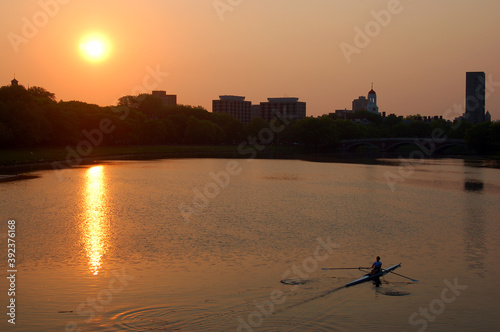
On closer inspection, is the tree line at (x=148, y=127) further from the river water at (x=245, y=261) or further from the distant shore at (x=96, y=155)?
the river water at (x=245, y=261)

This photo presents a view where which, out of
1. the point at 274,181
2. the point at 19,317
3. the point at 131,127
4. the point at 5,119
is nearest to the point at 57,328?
the point at 19,317

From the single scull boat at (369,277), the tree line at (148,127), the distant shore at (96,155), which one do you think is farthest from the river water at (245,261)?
the tree line at (148,127)

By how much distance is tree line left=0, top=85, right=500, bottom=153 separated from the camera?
3302 inches

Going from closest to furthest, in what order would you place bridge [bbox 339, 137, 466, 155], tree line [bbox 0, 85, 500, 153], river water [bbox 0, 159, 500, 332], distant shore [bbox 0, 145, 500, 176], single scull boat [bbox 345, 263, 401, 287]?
1. river water [bbox 0, 159, 500, 332]
2. single scull boat [bbox 345, 263, 401, 287]
3. distant shore [bbox 0, 145, 500, 176]
4. tree line [bbox 0, 85, 500, 153]
5. bridge [bbox 339, 137, 466, 155]

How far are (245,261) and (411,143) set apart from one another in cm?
12387

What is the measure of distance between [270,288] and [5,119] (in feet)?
241

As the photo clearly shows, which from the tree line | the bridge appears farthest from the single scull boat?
the bridge

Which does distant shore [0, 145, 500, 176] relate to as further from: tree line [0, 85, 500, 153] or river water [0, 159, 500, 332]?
river water [0, 159, 500, 332]

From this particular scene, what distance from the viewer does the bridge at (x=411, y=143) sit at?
124500mm

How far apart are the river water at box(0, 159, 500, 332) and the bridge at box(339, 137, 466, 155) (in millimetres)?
82635

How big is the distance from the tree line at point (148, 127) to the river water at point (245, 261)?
144 feet

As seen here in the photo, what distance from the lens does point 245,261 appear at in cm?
2225

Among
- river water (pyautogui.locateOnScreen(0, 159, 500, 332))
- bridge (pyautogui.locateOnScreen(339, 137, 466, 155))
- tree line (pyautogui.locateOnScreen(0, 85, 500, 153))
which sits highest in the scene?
tree line (pyautogui.locateOnScreen(0, 85, 500, 153))

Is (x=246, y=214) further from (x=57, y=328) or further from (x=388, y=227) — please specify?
(x=57, y=328)
